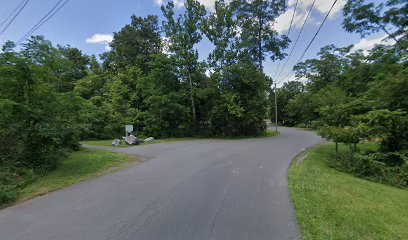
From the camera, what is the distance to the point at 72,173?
7.05 meters

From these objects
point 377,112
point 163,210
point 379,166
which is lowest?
point 163,210

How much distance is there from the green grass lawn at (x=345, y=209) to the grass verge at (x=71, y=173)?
6096mm

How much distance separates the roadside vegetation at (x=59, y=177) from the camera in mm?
4871

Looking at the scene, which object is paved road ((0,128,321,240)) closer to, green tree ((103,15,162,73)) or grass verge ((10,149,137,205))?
grass verge ((10,149,137,205))

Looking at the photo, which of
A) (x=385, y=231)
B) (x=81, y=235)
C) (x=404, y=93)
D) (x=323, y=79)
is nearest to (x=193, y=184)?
(x=81, y=235)

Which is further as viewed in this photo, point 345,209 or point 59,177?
point 59,177

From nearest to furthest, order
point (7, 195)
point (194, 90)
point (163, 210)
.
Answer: point (163, 210) < point (7, 195) < point (194, 90)

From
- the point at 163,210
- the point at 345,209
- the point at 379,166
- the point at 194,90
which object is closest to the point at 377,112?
the point at 379,166

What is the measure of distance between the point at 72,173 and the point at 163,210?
4.78 meters

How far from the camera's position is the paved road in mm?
3236

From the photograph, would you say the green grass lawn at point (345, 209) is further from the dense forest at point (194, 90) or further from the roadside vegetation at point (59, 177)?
the roadside vegetation at point (59, 177)

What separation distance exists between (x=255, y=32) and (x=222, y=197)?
23864mm

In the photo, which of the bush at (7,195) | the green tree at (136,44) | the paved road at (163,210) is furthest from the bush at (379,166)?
the green tree at (136,44)

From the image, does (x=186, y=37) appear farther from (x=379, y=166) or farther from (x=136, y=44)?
(x=379, y=166)
